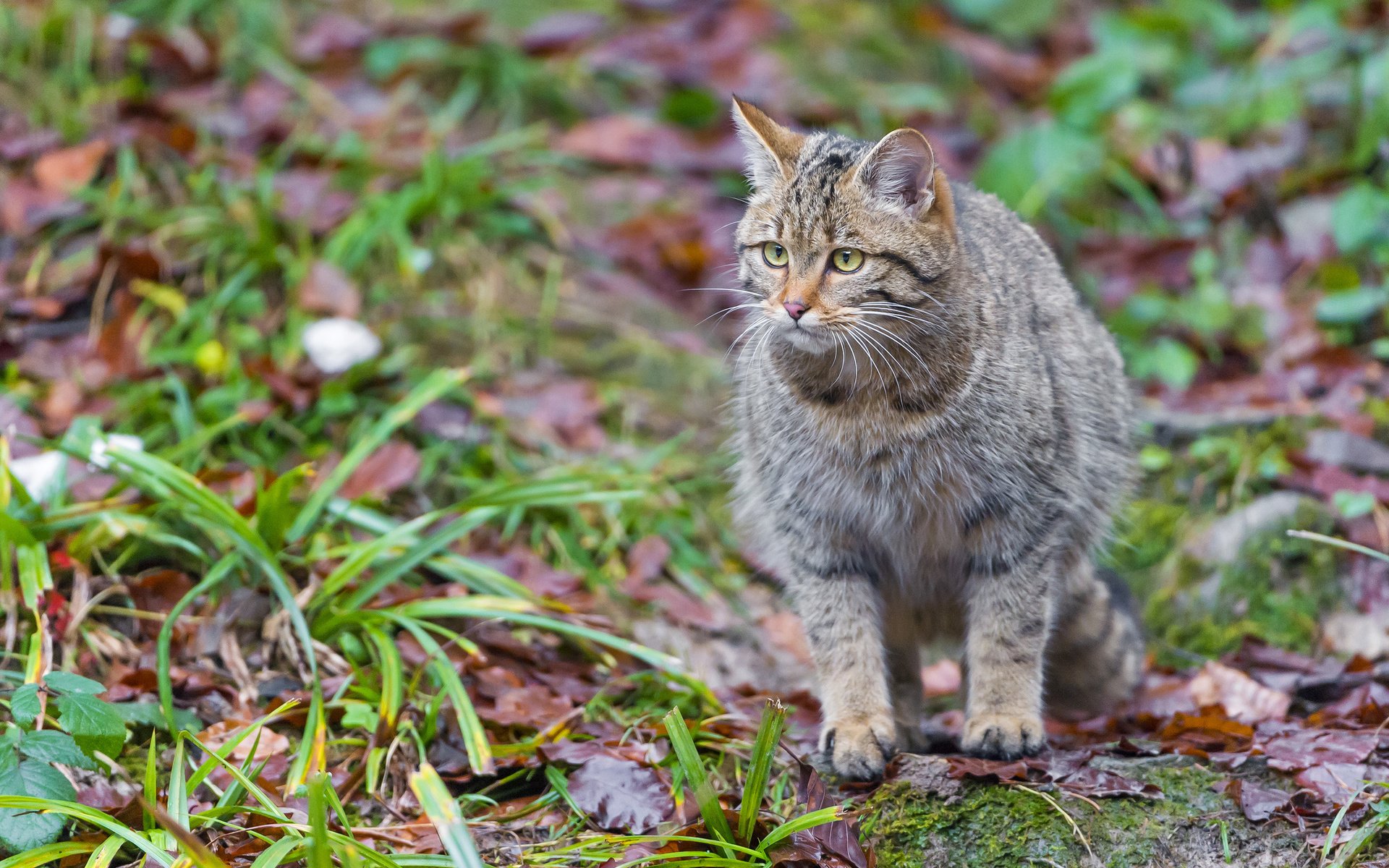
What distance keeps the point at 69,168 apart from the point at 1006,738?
3.90 metres

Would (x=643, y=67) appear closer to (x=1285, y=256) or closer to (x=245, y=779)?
(x=1285, y=256)

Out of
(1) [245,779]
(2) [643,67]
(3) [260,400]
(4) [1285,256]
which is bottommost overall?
(1) [245,779]

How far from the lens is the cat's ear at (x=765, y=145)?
3014 mm

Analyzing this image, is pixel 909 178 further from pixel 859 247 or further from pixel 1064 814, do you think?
pixel 1064 814

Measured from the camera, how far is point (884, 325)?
9.38ft

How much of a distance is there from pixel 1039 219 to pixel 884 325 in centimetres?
308

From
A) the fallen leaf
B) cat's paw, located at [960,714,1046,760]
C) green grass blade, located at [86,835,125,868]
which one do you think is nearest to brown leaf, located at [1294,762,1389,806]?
cat's paw, located at [960,714,1046,760]

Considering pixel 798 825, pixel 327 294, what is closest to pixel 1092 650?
pixel 798 825

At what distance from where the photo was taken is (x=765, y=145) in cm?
300

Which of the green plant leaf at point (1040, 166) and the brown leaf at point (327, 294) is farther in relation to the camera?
the green plant leaf at point (1040, 166)

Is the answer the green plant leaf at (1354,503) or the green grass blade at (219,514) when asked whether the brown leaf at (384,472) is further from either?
the green plant leaf at (1354,503)

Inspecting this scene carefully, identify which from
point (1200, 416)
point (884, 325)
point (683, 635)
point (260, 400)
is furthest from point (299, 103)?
point (1200, 416)

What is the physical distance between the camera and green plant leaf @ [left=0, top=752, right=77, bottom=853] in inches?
92.9

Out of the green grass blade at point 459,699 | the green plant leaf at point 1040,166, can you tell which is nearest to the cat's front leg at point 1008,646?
the green grass blade at point 459,699
